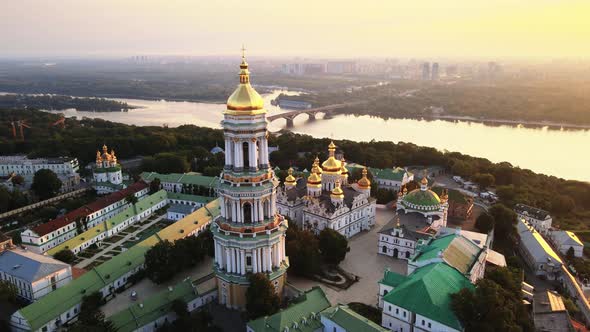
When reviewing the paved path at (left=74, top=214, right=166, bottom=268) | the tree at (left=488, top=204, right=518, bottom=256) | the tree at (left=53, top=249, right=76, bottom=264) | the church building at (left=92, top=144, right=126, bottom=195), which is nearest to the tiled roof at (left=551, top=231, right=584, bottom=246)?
the tree at (left=488, top=204, right=518, bottom=256)

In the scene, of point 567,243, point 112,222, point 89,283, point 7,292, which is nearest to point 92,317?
point 89,283

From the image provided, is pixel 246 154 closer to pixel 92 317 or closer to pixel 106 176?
pixel 92 317


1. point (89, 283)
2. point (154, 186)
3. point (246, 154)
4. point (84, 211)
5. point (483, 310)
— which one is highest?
point (246, 154)

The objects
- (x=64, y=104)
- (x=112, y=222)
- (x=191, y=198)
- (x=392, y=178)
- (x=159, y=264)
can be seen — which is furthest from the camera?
(x=64, y=104)

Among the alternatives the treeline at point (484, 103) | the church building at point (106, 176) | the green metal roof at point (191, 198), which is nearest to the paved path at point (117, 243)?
the green metal roof at point (191, 198)

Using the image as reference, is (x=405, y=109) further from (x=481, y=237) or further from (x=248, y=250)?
(x=248, y=250)
